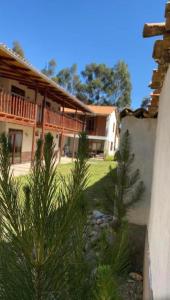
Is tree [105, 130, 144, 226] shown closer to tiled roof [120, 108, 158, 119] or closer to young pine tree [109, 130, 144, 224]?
young pine tree [109, 130, 144, 224]

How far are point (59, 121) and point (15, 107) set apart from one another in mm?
7236

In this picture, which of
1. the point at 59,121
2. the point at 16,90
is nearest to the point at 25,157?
→ the point at 59,121

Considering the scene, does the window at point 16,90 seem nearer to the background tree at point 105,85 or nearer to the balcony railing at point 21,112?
the balcony railing at point 21,112

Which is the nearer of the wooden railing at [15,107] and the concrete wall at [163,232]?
the concrete wall at [163,232]

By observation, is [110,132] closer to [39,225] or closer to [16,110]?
[16,110]

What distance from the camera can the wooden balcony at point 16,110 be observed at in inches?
527

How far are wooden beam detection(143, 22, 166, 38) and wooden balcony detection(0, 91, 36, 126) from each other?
10733mm

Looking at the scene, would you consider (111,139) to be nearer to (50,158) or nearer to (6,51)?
(6,51)

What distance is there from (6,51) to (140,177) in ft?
25.5

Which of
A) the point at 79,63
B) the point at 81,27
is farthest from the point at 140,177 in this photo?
the point at 79,63

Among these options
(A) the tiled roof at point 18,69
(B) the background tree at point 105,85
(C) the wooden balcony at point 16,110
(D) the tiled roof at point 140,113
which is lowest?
(D) the tiled roof at point 140,113

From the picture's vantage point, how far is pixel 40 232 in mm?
1171

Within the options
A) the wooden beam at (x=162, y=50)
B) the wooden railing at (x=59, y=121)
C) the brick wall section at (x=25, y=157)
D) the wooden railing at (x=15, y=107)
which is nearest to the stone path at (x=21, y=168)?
the brick wall section at (x=25, y=157)

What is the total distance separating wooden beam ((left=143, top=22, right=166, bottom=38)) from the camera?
2861 millimetres
